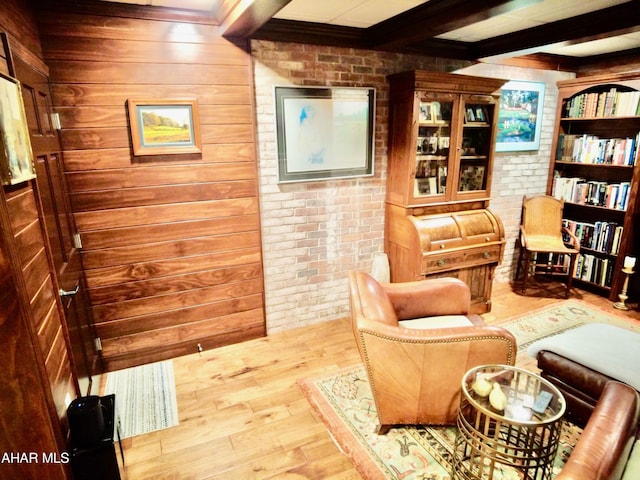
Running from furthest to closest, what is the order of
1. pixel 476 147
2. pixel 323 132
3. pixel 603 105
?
pixel 603 105 < pixel 476 147 < pixel 323 132

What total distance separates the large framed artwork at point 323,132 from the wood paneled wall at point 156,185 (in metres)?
0.30

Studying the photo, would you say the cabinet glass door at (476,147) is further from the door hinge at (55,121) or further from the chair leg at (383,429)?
the door hinge at (55,121)

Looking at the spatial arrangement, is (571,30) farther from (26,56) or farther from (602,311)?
(26,56)

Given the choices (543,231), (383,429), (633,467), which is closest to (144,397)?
(383,429)

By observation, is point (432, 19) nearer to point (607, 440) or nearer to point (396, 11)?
point (396, 11)

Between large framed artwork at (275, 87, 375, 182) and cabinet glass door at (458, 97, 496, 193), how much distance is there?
2.91 feet

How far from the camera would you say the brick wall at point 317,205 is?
303 centimetres

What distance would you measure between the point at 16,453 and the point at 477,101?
3812mm

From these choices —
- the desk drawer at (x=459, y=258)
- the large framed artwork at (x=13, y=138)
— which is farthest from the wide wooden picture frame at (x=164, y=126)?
the desk drawer at (x=459, y=258)

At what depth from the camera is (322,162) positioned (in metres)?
3.28

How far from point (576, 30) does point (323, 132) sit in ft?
6.55

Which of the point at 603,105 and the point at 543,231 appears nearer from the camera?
the point at 603,105

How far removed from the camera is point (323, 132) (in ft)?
10.6

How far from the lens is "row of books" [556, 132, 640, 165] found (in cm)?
381
